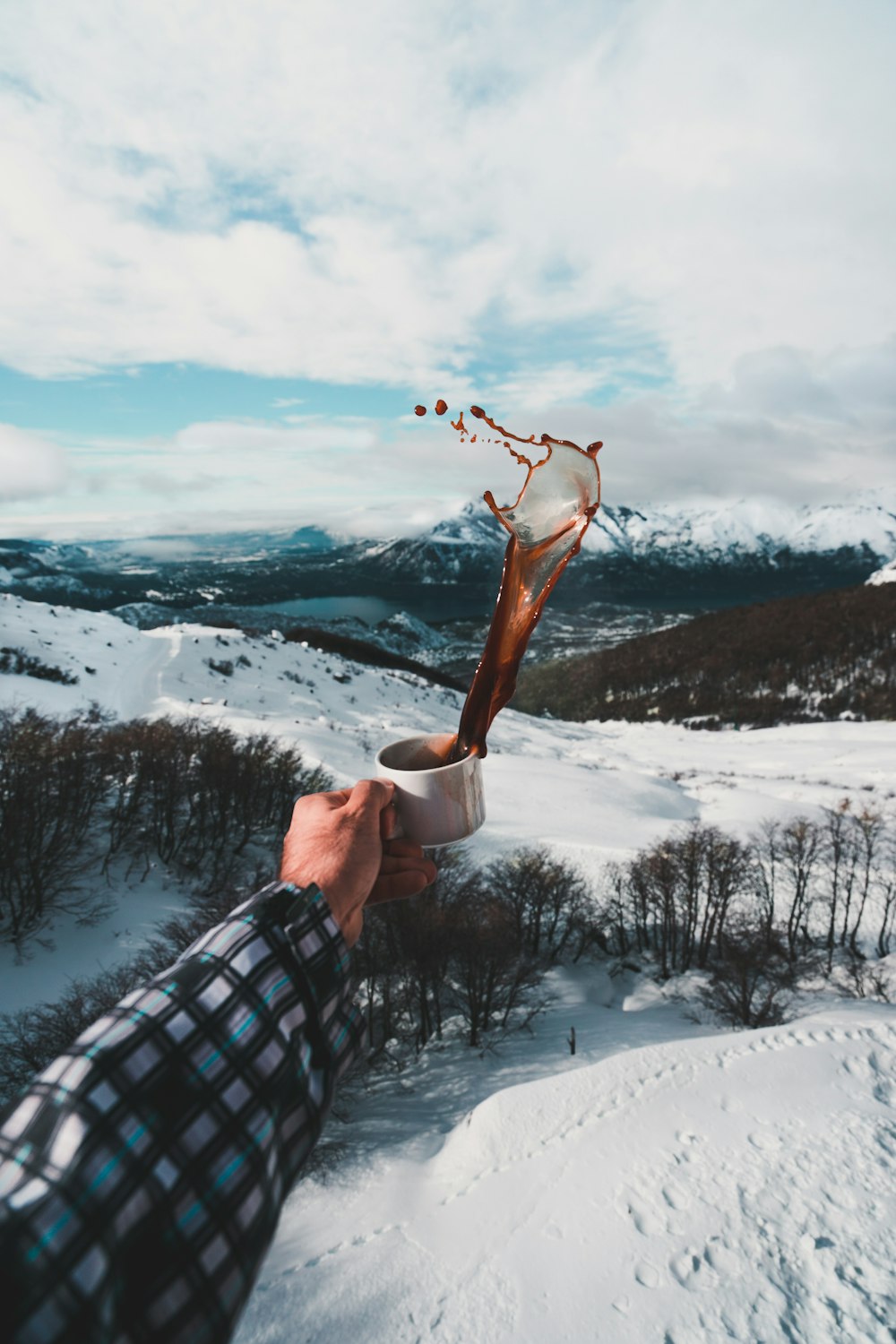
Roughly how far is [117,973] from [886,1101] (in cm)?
2233

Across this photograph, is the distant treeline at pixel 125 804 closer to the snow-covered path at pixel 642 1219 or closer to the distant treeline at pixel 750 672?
the snow-covered path at pixel 642 1219

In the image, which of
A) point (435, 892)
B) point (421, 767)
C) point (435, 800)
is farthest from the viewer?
point (435, 892)

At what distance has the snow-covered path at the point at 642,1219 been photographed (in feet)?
24.7

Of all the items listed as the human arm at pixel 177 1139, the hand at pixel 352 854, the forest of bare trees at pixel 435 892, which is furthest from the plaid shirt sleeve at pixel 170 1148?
the forest of bare trees at pixel 435 892

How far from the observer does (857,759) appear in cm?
5834

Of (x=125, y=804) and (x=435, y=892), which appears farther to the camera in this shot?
(x=125, y=804)

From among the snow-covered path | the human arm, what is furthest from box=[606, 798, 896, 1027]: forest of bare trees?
the human arm

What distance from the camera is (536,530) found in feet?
8.71

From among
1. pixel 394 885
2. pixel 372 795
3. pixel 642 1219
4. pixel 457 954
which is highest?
pixel 372 795

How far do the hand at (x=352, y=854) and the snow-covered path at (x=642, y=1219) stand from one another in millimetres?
8925

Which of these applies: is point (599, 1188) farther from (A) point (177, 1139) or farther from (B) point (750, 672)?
(B) point (750, 672)

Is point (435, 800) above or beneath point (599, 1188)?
above

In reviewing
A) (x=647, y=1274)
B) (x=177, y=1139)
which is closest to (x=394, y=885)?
(x=177, y=1139)

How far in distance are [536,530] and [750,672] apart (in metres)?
130
